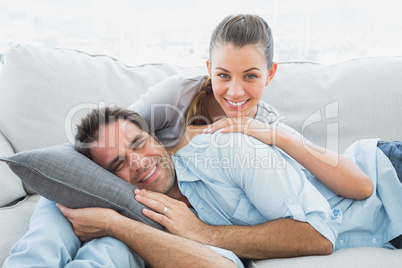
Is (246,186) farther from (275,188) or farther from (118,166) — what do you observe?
(118,166)

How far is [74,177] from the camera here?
129 cm

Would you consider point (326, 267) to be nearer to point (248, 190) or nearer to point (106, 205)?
point (248, 190)

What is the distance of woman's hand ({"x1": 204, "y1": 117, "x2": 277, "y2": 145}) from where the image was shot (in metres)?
1.44

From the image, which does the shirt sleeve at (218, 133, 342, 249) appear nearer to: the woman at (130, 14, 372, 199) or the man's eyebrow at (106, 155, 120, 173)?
the woman at (130, 14, 372, 199)

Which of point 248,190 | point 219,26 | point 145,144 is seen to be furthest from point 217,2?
point 248,190

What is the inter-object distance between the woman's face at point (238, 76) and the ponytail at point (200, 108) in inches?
4.8

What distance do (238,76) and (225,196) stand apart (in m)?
0.51

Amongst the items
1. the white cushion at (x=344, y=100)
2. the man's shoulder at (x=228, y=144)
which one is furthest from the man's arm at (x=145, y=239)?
the white cushion at (x=344, y=100)

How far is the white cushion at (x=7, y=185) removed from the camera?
1.64 metres

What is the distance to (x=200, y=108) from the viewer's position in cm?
186

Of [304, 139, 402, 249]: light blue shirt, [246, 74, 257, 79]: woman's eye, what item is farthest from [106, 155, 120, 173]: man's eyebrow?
[304, 139, 402, 249]: light blue shirt

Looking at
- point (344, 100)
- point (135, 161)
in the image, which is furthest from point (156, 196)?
point (344, 100)

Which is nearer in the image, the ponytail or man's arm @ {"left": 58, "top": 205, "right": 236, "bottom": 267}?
man's arm @ {"left": 58, "top": 205, "right": 236, "bottom": 267}

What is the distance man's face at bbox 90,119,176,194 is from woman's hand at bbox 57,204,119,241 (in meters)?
0.21
